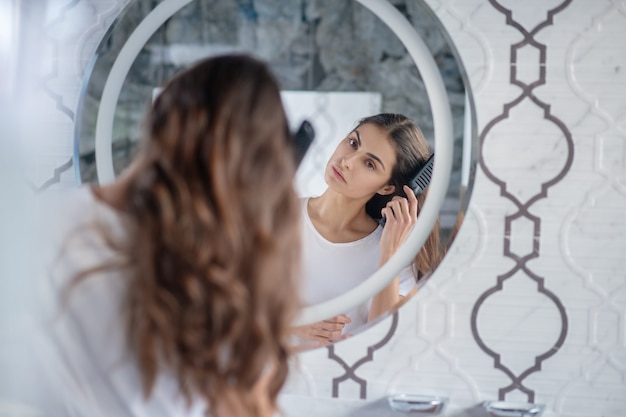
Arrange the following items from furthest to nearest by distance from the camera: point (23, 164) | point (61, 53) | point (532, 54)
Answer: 1. point (61, 53)
2. point (532, 54)
3. point (23, 164)

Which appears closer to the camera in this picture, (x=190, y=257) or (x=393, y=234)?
(x=190, y=257)

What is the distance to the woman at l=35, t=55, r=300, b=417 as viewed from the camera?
61 centimetres

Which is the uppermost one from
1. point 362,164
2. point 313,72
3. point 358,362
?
point 313,72

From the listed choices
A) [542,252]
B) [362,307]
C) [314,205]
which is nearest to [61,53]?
[314,205]

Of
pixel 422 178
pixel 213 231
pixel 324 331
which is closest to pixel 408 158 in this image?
pixel 422 178

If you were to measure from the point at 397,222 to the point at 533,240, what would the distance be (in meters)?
0.18

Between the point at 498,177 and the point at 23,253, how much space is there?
2.10 ft

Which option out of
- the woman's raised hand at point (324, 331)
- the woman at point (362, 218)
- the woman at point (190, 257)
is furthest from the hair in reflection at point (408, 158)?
the woman at point (190, 257)

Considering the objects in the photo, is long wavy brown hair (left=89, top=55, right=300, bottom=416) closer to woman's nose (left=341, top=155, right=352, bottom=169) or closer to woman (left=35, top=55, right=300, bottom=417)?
woman (left=35, top=55, right=300, bottom=417)

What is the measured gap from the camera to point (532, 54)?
1008 mm

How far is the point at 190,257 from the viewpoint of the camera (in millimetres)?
604

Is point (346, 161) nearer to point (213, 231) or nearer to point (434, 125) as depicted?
point (434, 125)

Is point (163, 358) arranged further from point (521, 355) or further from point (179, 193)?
point (521, 355)

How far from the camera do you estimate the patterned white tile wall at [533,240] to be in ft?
3.28
